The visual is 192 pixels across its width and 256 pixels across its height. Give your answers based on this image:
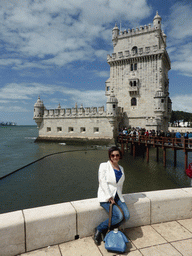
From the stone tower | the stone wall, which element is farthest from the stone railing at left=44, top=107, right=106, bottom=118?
the stone tower

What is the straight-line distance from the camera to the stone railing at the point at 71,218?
2.69 metres

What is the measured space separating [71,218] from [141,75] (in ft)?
88.6

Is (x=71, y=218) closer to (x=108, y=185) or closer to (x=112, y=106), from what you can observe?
(x=108, y=185)

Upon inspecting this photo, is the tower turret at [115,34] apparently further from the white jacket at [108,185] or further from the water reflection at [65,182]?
the white jacket at [108,185]

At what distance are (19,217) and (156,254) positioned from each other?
2.18 meters

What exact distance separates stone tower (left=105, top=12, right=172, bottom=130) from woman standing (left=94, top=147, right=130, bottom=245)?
2240 cm

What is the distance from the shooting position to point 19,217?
279 cm

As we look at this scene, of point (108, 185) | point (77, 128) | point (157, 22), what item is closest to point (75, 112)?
point (77, 128)

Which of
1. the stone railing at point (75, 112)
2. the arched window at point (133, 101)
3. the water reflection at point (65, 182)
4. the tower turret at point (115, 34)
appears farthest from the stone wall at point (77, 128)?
the tower turret at point (115, 34)

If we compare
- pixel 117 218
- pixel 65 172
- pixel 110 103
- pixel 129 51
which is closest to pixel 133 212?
pixel 117 218

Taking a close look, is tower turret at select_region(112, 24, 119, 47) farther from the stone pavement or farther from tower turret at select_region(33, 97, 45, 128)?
the stone pavement

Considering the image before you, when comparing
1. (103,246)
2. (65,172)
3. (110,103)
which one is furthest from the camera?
(110,103)

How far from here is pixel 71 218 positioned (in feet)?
9.87

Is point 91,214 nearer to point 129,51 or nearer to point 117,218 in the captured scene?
point 117,218
